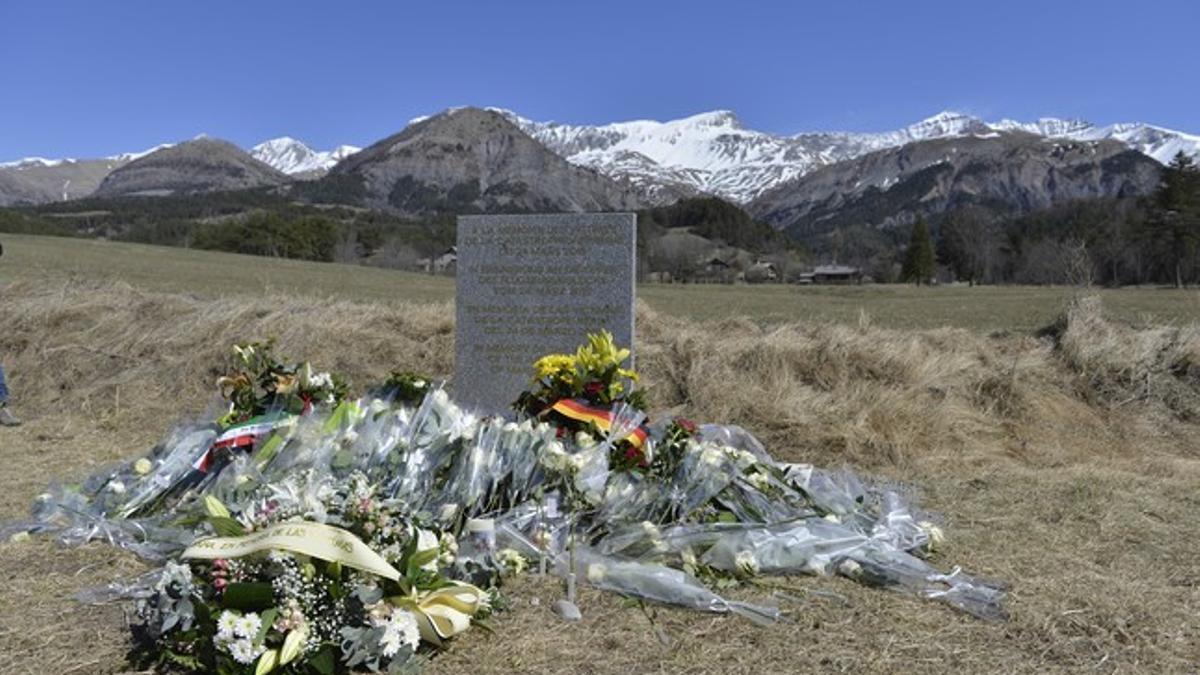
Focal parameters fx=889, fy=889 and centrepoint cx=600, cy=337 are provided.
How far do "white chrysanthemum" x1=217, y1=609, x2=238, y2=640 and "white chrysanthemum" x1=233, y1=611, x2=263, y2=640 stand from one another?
11 mm

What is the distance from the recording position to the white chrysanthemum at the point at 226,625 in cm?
310

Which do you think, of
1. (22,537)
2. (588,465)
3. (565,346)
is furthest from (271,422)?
(565,346)

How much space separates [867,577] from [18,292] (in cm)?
1334

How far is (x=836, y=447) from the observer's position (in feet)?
25.7

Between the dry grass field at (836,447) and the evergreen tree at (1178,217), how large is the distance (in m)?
76.1

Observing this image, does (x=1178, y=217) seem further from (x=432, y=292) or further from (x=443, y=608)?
(x=443, y=608)

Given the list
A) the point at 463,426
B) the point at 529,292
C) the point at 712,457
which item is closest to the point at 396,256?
the point at 529,292

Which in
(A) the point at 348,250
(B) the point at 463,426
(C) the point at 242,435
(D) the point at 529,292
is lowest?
(C) the point at 242,435

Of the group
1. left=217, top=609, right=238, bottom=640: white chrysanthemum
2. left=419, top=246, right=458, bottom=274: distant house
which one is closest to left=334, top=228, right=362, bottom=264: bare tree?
left=419, top=246, right=458, bottom=274: distant house

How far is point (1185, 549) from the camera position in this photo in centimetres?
489

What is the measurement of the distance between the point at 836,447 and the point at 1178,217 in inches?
3229

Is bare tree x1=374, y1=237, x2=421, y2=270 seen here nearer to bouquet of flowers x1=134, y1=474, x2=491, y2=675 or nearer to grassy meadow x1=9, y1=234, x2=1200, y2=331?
grassy meadow x1=9, y1=234, x2=1200, y2=331

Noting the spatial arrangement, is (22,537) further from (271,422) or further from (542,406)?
(542,406)

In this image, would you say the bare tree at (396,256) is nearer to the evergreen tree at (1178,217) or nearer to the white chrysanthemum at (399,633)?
the evergreen tree at (1178,217)
